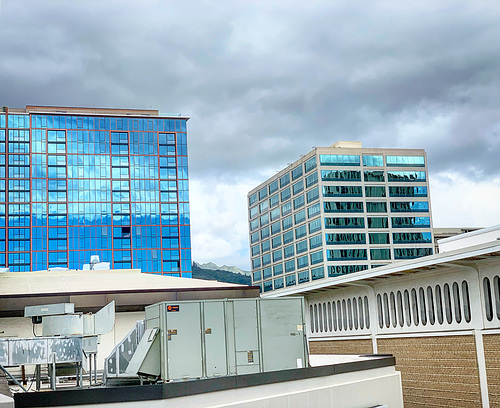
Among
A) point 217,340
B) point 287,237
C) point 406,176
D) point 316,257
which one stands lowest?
point 217,340

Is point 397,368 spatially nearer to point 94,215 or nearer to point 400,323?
point 400,323

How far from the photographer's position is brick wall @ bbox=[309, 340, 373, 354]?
27.4m

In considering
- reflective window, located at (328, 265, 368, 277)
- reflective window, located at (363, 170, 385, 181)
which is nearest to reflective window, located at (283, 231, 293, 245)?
reflective window, located at (328, 265, 368, 277)

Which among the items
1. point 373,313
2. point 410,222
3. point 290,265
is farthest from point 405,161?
point 373,313

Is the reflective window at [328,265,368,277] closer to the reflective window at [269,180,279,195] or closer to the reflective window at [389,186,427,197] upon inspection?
the reflective window at [389,186,427,197]

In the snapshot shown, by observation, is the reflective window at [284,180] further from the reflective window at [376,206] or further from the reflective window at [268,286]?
the reflective window at [268,286]

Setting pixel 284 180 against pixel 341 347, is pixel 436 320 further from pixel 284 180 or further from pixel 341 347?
pixel 284 180

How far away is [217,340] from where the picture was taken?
44.8 feet

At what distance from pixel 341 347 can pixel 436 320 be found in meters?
7.54

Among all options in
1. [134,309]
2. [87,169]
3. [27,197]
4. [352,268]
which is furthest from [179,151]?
[134,309]

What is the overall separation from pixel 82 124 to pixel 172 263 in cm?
3385

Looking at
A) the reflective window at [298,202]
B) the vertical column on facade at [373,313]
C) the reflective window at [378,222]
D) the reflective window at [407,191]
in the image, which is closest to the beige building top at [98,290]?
the vertical column on facade at [373,313]

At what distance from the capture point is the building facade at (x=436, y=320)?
66.9ft

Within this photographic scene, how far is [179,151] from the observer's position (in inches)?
5517
